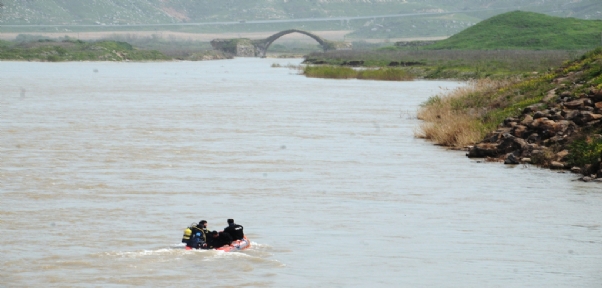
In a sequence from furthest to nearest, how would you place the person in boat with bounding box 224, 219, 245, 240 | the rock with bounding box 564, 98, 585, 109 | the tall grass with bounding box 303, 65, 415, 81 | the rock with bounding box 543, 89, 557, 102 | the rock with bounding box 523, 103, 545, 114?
the tall grass with bounding box 303, 65, 415, 81 → the rock with bounding box 543, 89, 557, 102 → the rock with bounding box 523, 103, 545, 114 → the rock with bounding box 564, 98, 585, 109 → the person in boat with bounding box 224, 219, 245, 240

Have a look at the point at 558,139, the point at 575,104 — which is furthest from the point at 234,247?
the point at 575,104

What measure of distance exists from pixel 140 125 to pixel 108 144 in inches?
319

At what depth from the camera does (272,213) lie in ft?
76.6

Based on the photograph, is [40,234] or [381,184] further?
[381,184]

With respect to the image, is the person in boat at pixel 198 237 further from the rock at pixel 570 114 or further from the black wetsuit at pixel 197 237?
the rock at pixel 570 114

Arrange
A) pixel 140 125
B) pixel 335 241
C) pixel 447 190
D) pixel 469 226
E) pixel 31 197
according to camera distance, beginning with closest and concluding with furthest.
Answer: pixel 335 241 → pixel 469 226 → pixel 31 197 → pixel 447 190 → pixel 140 125

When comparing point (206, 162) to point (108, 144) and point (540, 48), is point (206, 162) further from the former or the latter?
point (540, 48)

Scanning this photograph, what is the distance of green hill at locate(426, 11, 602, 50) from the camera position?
12879cm

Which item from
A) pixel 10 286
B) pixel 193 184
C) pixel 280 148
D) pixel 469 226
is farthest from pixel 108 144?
pixel 10 286

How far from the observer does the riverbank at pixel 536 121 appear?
102 ft

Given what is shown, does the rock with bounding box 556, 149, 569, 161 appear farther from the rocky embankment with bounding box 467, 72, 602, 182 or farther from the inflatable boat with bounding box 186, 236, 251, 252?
the inflatable boat with bounding box 186, 236, 251, 252

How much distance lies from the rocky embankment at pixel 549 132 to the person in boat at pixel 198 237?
13.8m

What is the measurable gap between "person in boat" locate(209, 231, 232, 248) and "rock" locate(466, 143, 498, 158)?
16.4 meters

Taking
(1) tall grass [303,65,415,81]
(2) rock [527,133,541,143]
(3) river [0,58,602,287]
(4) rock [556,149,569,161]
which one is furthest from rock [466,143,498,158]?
(1) tall grass [303,65,415,81]
